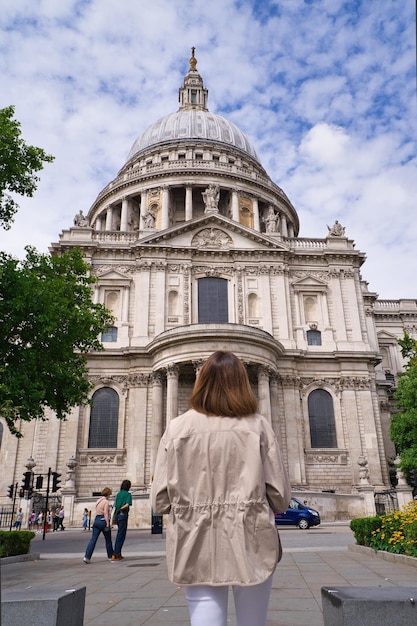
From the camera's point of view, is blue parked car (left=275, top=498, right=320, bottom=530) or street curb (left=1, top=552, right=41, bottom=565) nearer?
street curb (left=1, top=552, right=41, bottom=565)

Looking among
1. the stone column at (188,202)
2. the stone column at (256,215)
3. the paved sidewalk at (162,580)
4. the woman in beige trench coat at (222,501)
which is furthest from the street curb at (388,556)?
the stone column at (256,215)

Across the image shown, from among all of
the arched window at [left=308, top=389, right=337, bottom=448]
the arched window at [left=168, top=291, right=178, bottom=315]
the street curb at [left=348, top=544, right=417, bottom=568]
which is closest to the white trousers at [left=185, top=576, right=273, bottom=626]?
the street curb at [left=348, top=544, right=417, bottom=568]

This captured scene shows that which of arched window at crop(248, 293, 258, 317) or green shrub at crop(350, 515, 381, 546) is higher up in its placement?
arched window at crop(248, 293, 258, 317)

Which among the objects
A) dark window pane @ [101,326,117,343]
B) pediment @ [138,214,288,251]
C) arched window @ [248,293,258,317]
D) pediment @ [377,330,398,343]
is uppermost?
pediment @ [138,214,288,251]

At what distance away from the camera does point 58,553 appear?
15750 millimetres

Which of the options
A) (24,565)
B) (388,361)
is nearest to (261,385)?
(24,565)

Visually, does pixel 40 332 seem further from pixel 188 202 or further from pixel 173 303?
pixel 188 202

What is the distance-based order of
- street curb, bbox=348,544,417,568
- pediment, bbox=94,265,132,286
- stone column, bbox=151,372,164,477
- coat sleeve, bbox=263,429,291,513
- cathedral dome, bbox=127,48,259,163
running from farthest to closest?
1. cathedral dome, bbox=127,48,259,163
2. pediment, bbox=94,265,132,286
3. stone column, bbox=151,372,164,477
4. street curb, bbox=348,544,417,568
5. coat sleeve, bbox=263,429,291,513

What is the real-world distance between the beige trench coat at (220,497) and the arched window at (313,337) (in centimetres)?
3491

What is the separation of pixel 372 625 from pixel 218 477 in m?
1.88

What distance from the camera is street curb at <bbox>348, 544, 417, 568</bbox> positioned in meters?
10.8

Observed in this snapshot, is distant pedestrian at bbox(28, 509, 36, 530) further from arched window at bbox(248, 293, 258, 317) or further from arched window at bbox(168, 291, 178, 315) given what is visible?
arched window at bbox(248, 293, 258, 317)

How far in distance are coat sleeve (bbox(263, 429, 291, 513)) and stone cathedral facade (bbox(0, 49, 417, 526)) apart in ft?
84.4

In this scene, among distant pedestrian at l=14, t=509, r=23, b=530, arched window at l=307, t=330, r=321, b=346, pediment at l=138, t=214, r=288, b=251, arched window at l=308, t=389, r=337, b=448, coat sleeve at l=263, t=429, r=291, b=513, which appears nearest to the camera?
coat sleeve at l=263, t=429, r=291, b=513
